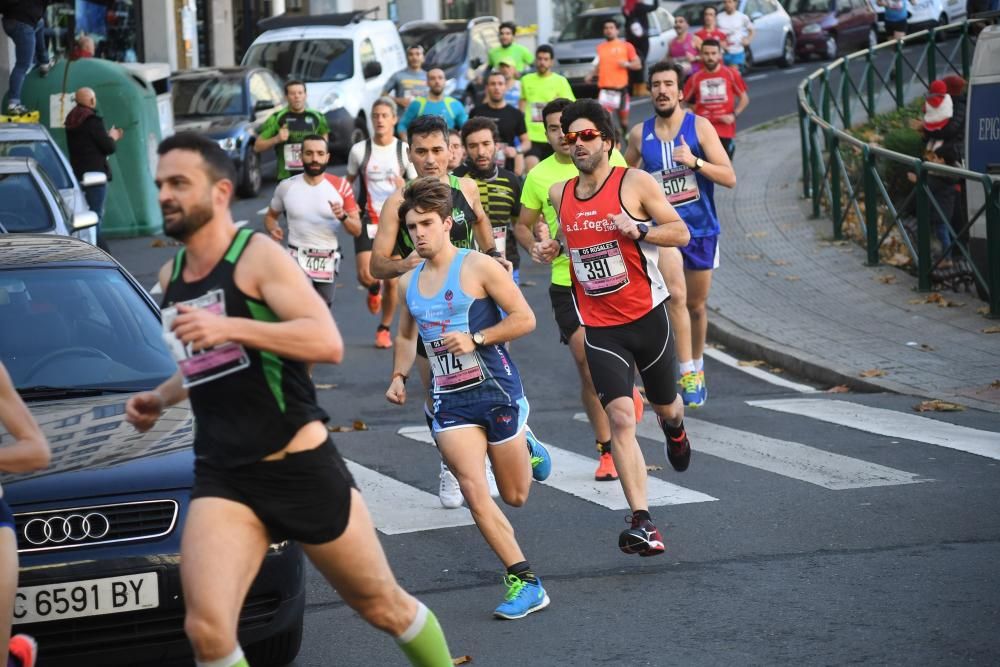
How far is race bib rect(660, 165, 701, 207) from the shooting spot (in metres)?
11.2

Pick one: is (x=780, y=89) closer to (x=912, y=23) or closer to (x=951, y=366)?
(x=912, y=23)

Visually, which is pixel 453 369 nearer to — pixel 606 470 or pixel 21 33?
pixel 606 470

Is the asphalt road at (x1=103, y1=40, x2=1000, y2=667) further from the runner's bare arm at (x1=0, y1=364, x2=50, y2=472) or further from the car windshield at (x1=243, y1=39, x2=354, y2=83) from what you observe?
the car windshield at (x1=243, y1=39, x2=354, y2=83)

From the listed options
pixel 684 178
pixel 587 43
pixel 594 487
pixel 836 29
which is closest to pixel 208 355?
pixel 594 487

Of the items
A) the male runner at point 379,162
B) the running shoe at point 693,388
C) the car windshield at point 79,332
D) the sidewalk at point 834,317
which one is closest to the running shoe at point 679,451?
the running shoe at point 693,388

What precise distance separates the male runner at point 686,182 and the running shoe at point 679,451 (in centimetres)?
193

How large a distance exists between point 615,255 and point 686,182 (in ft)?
10.4

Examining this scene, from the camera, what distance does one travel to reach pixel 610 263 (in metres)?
8.22

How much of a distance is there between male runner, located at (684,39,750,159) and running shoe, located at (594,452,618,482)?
745 centimetres

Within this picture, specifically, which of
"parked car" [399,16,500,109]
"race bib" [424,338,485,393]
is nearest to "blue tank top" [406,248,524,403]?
"race bib" [424,338,485,393]

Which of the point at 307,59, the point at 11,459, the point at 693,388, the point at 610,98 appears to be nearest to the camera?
the point at 11,459

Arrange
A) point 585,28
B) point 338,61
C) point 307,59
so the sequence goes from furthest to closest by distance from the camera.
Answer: point 585,28
point 307,59
point 338,61

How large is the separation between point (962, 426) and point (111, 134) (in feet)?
42.7

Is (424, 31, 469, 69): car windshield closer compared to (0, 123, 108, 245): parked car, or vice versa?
(0, 123, 108, 245): parked car
